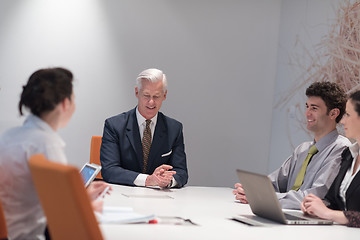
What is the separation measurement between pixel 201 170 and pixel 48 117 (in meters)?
4.26

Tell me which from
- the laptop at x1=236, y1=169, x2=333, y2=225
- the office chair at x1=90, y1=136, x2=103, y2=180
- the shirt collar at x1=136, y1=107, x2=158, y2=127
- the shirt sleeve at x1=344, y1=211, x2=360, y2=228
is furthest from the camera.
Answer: the office chair at x1=90, y1=136, x2=103, y2=180

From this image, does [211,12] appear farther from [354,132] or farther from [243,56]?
[354,132]

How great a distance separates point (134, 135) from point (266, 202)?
1515mm

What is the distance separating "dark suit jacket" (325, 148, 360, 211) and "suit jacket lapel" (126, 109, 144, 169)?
1.40m

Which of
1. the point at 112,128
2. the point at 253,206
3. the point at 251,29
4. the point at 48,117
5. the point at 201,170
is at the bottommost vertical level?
the point at 201,170

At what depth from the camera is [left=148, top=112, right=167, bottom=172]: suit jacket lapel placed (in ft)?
12.7

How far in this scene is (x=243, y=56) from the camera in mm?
6270

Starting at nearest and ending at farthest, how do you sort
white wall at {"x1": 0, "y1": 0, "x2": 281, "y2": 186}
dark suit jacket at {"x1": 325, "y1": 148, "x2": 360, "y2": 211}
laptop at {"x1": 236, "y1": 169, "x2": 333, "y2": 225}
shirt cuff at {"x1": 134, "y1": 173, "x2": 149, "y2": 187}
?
laptop at {"x1": 236, "y1": 169, "x2": 333, "y2": 225}
dark suit jacket at {"x1": 325, "y1": 148, "x2": 360, "y2": 211}
shirt cuff at {"x1": 134, "y1": 173, "x2": 149, "y2": 187}
white wall at {"x1": 0, "y1": 0, "x2": 281, "y2": 186}

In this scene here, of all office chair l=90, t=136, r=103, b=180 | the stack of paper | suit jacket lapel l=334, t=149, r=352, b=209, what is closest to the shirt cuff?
office chair l=90, t=136, r=103, b=180

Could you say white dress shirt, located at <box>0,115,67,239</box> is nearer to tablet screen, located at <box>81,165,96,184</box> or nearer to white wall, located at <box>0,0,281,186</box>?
tablet screen, located at <box>81,165,96,184</box>

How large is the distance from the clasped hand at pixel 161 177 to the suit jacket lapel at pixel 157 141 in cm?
28

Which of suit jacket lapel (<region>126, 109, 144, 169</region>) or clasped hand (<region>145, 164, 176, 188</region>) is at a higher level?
suit jacket lapel (<region>126, 109, 144, 169</region>)

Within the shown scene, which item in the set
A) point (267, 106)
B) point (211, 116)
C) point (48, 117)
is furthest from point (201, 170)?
point (48, 117)

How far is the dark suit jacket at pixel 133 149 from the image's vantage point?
151 inches
